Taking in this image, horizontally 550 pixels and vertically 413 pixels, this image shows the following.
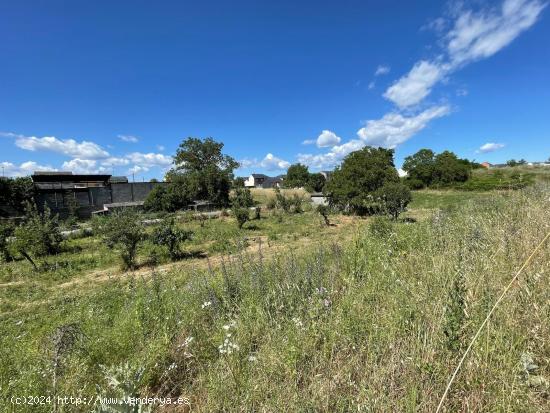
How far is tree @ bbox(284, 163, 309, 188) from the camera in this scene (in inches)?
2429

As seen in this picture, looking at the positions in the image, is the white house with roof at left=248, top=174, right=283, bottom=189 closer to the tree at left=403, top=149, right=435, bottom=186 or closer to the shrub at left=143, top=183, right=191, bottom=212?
the tree at left=403, top=149, right=435, bottom=186

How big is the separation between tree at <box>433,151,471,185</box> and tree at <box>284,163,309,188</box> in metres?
24.6

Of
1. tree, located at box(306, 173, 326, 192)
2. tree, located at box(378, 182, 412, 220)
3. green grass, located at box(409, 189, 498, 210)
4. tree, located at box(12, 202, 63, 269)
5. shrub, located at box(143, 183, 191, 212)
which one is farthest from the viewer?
tree, located at box(306, 173, 326, 192)

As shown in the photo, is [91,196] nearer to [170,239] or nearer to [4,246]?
[4,246]

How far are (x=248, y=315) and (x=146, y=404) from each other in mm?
1015

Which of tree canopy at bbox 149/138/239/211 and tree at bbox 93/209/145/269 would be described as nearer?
tree at bbox 93/209/145/269

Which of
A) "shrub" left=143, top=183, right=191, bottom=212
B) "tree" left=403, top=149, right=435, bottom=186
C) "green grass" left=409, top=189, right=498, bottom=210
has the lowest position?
"green grass" left=409, top=189, right=498, bottom=210

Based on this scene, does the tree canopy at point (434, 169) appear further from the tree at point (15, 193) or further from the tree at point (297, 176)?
the tree at point (15, 193)

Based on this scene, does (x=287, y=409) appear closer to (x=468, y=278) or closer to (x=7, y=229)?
(x=468, y=278)

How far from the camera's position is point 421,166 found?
46.0 metres

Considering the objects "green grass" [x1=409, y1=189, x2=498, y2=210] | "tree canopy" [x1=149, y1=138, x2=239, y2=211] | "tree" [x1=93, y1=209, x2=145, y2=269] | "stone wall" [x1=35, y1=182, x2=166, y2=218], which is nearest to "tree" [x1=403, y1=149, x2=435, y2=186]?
"green grass" [x1=409, y1=189, x2=498, y2=210]

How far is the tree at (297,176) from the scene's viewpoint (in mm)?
61688

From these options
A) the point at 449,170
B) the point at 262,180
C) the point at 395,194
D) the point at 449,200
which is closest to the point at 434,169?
the point at 449,170

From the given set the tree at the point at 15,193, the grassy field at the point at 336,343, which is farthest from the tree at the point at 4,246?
the tree at the point at 15,193
